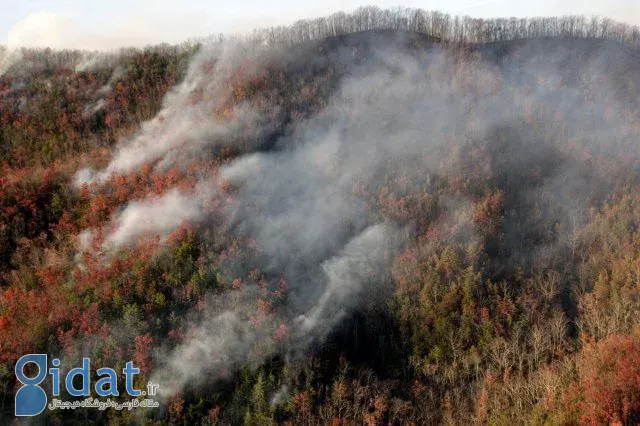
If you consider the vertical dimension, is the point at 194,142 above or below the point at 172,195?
above

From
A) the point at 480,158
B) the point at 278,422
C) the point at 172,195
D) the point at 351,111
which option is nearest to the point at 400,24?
the point at 351,111

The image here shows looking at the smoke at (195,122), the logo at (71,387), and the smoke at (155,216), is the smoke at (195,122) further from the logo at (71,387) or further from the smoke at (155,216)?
the logo at (71,387)

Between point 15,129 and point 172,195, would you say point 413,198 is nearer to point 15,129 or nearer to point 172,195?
point 172,195

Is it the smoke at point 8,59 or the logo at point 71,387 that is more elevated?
the smoke at point 8,59

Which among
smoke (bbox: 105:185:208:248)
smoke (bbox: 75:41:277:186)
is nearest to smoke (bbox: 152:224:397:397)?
smoke (bbox: 105:185:208:248)

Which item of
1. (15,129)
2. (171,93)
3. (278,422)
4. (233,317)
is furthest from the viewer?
(171,93)

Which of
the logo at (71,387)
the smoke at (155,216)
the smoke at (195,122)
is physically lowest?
the logo at (71,387)

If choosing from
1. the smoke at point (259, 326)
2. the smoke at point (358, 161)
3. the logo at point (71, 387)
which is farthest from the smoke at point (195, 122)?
the logo at point (71, 387)

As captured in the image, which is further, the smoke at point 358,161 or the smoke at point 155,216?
the smoke at point 155,216
